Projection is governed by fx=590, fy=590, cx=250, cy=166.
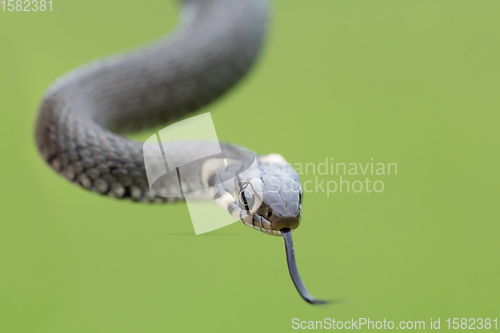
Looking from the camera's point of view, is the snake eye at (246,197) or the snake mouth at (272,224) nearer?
the snake mouth at (272,224)

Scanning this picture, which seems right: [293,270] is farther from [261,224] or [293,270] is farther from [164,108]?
[164,108]

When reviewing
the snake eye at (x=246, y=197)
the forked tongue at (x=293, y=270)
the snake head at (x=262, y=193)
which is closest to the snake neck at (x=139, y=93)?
the snake head at (x=262, y=193)

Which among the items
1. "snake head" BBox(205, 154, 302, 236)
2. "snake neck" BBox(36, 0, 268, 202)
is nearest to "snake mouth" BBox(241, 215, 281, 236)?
"snake head" BBox(205, 154, 302, 236)

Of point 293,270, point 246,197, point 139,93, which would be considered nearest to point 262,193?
point 246,197

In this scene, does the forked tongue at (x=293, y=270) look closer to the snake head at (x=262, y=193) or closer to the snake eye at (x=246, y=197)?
the snake head at (x=262, y=193)

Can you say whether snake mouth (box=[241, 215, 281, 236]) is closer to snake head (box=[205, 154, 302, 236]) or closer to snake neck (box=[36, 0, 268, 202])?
snake head (box=[205, 154, 302, 236])

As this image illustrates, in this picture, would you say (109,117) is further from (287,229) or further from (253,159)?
(287,229)

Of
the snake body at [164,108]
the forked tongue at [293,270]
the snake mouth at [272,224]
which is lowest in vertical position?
the forked tongue at [293,270]

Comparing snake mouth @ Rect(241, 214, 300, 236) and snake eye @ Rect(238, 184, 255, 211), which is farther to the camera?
snake eye @ Rect(238, 184, 255, 211)
